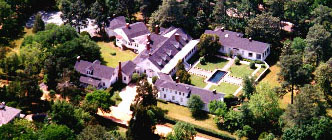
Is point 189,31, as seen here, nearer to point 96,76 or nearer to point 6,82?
point 96,76

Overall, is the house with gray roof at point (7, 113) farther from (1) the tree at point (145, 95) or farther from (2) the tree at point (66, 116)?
(1) the tree at point (145, 95)

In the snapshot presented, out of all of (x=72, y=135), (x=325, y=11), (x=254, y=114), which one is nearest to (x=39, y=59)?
(x=72, y=135)

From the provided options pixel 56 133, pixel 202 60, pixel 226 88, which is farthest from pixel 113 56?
→ pixel 56 133

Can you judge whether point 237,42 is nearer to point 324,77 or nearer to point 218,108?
point 324,77

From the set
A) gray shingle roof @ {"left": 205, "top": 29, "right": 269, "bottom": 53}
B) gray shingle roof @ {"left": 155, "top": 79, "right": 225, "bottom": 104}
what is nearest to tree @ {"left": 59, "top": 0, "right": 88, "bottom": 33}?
gray shingle roof @ {"left": 205, "top": 29, "right": 269, "bottom": 53}

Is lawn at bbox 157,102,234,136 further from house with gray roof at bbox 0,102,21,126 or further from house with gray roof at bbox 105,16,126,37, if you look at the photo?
house with gray roof at bbox 105,16,126,37
